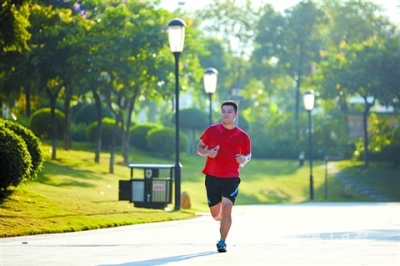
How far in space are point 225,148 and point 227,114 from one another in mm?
442

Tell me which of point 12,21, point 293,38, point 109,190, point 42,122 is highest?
point 293,38

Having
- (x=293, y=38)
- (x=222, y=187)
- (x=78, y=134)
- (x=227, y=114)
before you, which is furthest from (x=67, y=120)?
(x=293, y=38)

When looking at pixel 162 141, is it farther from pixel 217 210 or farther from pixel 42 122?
pixel 217 210

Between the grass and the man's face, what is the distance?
5130 millimetres

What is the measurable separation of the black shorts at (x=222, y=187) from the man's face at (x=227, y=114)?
0.76m

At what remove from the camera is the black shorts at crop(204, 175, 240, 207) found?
13.8 m

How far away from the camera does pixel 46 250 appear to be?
14180mm

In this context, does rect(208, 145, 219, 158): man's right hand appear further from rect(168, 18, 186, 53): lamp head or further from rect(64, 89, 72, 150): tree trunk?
rect(64, 89, 72, 150): tree trunk

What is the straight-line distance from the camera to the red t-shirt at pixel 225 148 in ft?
45.0

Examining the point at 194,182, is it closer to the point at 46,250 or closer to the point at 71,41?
the point at 71,41

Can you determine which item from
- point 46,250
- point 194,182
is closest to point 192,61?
point 194,182

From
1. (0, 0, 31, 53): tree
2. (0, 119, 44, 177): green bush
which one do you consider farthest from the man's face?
(0, 0, 31, 53): tree

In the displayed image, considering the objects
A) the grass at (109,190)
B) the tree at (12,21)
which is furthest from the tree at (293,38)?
the tree at (12,21)

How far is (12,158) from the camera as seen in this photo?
20703 mm
